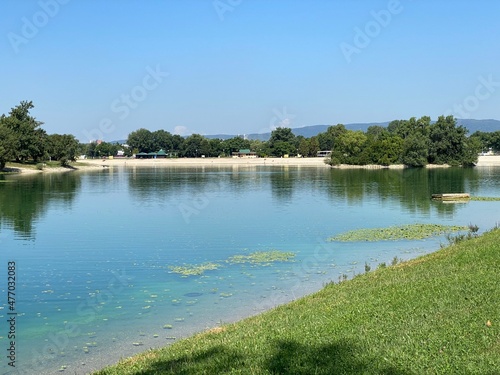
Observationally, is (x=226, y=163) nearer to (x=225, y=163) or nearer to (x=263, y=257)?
(x=225, y=163)

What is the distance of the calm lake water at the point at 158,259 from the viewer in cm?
1397

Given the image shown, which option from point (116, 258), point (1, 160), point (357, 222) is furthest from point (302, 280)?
point (1, 160)

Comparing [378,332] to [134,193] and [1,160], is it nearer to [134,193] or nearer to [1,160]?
[134,193]

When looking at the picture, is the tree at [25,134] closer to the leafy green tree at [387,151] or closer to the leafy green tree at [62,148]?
the leafy green tree at [62,148]

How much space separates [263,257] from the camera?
77.9 ft

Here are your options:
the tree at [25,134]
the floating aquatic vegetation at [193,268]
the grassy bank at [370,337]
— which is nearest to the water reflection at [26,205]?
the floating aquatic vegetation at [193,268]

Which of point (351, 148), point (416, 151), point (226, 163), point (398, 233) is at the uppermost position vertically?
point (351, 148)

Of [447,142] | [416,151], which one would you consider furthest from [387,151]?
[447,142]

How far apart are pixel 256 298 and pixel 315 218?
21233 millimetres

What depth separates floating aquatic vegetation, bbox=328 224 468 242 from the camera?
28750 millimetres

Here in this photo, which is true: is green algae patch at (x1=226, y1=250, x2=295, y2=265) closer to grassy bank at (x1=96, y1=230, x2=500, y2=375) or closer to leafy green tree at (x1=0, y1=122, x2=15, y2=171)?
grassy bank at (x1=96, y1=230, x2=500, y2=375)

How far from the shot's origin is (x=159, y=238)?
2969 cm

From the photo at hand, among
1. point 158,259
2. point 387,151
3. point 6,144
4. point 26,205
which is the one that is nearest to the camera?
point 158,259

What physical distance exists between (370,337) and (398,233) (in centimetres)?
2219
